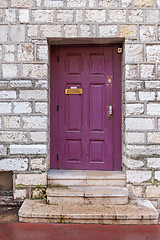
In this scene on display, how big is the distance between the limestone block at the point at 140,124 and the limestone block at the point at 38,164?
4.73ft

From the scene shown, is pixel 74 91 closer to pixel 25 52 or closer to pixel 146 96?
pixel 25 52

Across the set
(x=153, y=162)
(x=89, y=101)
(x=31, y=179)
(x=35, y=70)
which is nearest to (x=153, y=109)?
(x=153, y=162)

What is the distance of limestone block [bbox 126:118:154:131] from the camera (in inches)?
144

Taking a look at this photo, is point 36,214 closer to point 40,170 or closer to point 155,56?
point 40,170

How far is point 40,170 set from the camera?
368 cm

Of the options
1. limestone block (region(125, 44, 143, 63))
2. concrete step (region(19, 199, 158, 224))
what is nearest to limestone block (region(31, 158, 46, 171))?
concrete step (region(19, 199, 158, 224))

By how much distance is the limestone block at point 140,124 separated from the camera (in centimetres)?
365

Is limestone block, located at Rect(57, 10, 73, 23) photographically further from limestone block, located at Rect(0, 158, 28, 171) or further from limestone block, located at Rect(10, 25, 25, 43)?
limestone block, located at Rect(0, 158, 28, 171)

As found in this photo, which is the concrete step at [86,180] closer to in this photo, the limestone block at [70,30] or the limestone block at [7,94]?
the limestone block at [7,94]

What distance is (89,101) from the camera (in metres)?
4.01

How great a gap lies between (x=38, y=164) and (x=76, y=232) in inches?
47.5

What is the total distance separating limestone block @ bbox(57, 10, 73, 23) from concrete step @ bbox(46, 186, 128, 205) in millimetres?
2661

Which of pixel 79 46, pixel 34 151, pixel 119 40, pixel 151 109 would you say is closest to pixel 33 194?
pixel 34 151

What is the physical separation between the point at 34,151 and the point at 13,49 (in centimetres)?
166
